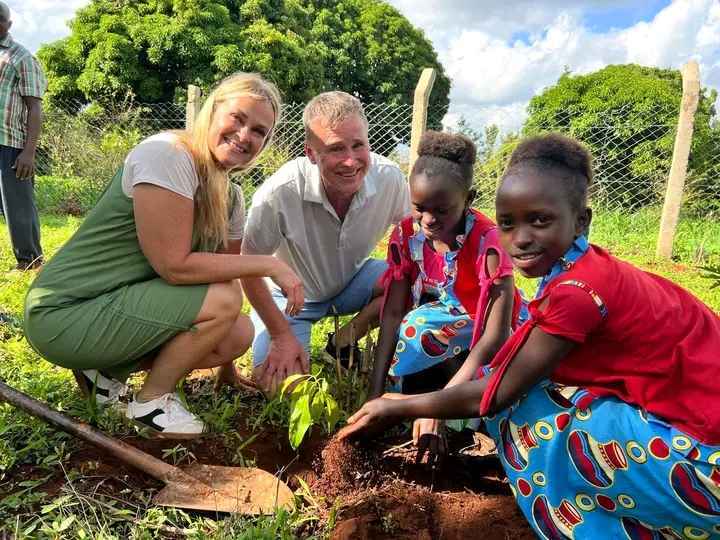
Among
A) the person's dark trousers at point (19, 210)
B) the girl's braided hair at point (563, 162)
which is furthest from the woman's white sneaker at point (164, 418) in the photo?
the person's dark trousers at point (19, 210)

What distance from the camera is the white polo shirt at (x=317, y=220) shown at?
2.88 m

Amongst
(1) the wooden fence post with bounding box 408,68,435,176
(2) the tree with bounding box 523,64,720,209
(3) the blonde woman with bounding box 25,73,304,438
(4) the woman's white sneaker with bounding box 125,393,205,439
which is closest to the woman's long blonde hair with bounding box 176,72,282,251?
(3) the blonde woman with bounding box 25,73,304,438

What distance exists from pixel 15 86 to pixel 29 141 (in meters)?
0.45

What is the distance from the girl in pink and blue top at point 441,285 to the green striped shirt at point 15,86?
378 centimetres

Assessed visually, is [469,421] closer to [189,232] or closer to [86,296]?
[189,232]

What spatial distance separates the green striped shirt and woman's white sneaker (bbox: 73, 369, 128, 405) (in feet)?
10.6

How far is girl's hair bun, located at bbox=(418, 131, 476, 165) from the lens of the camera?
86.0 inches

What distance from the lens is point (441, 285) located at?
2441mm

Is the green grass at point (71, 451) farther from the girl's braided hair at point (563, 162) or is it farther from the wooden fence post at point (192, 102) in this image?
the wooden fence post at point (192, 102)

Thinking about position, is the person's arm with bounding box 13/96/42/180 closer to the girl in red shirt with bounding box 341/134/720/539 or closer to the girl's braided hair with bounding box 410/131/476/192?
the girl's braided hair with bounding box 410/131/476/192

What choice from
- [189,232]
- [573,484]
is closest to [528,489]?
[573,484]

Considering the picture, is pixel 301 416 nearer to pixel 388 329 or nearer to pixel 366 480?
pixel 366 480

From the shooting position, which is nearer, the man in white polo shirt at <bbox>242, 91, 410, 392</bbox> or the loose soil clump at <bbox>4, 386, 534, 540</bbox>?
the loose soil clump at <bbox>4, 386, 534, 540</bbox>

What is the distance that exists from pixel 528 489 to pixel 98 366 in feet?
5.21
